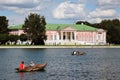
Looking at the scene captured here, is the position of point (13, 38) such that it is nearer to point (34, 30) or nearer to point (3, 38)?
point (3, 38)

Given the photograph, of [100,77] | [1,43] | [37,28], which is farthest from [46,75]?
[1,43]

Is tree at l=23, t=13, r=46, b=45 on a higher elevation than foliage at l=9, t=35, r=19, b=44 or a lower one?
higher

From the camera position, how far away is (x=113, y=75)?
5422 centimetres

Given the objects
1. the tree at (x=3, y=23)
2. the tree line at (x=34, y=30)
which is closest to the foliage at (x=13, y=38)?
the tree line at (x=34, y=30)

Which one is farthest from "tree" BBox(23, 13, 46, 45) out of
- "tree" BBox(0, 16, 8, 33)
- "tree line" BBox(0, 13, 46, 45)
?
"tree" BBox(0, 16, 8, 33)

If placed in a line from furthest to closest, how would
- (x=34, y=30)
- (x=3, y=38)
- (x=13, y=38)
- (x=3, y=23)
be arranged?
(x=3, y=23), (x=13, y=38), (x=3, y=38), (x=34, y=30)

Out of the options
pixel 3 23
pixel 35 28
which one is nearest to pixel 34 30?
pixel 35 28

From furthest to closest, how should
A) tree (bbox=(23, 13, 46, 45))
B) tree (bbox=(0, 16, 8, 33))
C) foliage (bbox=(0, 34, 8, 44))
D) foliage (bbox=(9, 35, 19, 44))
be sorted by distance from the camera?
tree (bbox=(0, 16, 8, 33)) < foliage (bbox=(9, 35, 19, 44)) < foliage (bbox=(0, 34, 8, 44)) < tree (bbox=(23, 13, 46, 45))

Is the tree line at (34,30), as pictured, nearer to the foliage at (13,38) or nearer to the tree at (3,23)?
the foliage at (13,38)

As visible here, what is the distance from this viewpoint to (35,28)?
171750 mm

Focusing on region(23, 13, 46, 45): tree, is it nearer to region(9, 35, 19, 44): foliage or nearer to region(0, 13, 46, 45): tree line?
region(0, 13, 46, 45): tree line

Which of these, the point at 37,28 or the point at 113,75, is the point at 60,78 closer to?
the point at 113,75

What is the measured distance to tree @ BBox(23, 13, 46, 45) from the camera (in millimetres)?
171600

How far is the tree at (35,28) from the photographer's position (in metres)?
172
